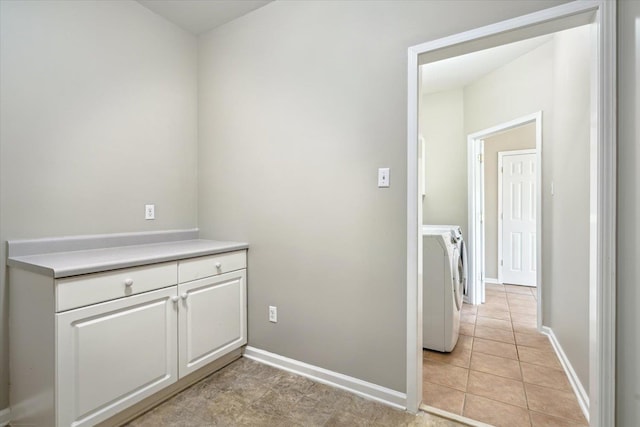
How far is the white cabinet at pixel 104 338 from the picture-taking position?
1373 mm

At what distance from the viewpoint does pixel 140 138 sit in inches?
89.1

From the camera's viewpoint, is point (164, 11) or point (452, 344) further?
point (452, 344)

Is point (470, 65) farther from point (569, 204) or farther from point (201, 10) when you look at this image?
point (201, 10)

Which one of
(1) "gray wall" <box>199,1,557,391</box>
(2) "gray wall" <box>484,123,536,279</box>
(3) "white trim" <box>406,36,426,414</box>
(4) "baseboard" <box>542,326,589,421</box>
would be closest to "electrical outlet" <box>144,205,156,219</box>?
(1) "gray wall" <box>199,1,557,391</box>

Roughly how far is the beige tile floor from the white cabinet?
1477mm

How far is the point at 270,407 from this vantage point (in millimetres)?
1768

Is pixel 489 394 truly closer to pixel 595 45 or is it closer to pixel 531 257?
pixel 595 45

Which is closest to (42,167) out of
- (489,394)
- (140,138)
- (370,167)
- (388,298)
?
(140,138)

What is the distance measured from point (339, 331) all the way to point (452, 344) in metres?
1.10

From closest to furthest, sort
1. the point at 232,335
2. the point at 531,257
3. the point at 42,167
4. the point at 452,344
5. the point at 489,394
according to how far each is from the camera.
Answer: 1. the point at 42,167
2. the point at 489,394
3. the point at 232,335
4. the point at 452,344
5. the point at 531,257

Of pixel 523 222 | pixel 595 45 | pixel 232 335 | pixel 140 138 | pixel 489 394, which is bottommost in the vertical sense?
pixel 489 394

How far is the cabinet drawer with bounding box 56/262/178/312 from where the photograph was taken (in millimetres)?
1366

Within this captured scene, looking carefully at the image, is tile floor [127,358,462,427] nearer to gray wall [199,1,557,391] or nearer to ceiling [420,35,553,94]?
gray wall [199,1,557,391]

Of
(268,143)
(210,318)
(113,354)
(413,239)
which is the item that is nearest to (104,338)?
(113,354)
